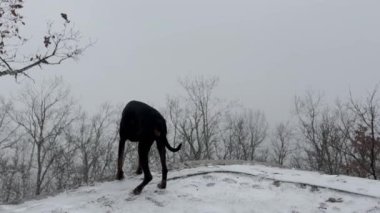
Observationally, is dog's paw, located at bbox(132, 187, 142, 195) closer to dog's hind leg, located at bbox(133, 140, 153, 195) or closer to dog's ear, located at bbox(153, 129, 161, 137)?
dog's hind leg, located at bbox(133, 140, 153, 195)

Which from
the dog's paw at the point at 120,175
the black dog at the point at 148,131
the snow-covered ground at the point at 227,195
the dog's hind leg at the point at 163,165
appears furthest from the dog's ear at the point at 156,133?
the dog's paw at the point at 120,175

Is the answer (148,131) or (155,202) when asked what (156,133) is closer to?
(148,131)

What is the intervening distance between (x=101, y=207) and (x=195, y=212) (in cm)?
192

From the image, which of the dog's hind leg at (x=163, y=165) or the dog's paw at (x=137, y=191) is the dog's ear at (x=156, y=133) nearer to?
the dog's hind leg at (x=163, y=165)

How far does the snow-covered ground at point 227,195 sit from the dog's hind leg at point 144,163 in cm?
16

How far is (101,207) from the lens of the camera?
959 centimetres

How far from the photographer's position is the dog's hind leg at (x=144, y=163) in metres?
10.1

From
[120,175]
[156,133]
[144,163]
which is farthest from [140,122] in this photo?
[120,175]

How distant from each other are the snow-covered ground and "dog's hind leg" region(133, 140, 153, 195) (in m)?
0.16

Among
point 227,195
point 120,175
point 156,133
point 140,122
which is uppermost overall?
point 140,122

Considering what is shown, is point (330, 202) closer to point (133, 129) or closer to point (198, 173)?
point (198, 173)

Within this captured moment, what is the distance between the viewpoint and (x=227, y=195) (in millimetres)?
9844

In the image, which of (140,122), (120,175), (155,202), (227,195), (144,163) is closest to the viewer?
(155,202)

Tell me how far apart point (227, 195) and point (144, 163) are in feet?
6.29
